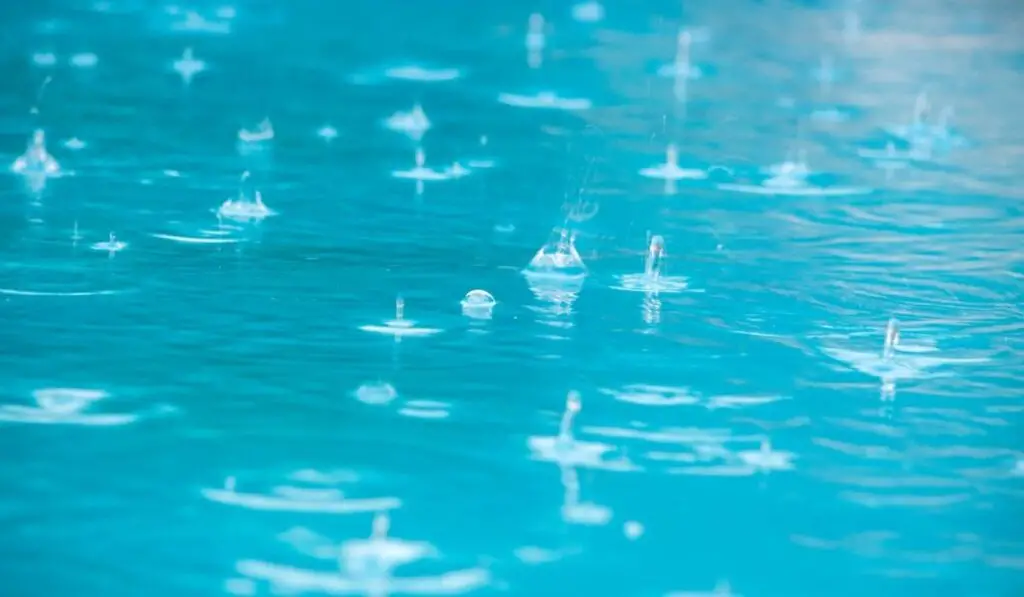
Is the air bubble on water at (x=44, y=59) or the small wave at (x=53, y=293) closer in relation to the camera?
the small wave at (x=53, y=293)

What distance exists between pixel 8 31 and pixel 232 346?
1240cm

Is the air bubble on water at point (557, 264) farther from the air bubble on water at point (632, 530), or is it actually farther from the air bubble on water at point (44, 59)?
the air bubble on water at point (44, 59)

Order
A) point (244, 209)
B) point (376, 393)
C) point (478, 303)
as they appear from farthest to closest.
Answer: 1. point (244, 209)
2. point (478, 303)
3. point (376, 393)

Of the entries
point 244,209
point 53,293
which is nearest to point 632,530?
point 53,293

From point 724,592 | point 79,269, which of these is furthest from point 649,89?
point 724,592

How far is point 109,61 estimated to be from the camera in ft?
55.8

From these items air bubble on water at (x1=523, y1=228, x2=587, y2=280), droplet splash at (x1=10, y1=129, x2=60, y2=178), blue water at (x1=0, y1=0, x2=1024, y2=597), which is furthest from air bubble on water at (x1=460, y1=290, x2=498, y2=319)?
droplet splash at (x1=10, y1=129, x2=60, y2=178)

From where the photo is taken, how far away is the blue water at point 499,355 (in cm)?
554

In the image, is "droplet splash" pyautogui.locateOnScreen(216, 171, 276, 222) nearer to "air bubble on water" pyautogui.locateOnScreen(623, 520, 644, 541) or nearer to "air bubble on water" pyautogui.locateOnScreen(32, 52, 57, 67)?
"air bubble on water" pyautogui.locateOnScreen(623, 520, 644, 541)

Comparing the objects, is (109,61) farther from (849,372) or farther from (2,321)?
(849,372)

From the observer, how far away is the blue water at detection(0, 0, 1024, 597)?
5.54 meters

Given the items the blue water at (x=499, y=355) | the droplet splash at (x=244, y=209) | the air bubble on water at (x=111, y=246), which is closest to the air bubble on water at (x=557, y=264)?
the blue water at (x=499, y=355)

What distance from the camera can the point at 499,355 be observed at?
25.4 ft

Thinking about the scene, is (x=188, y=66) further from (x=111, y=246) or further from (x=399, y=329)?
(x=399, y=329)
